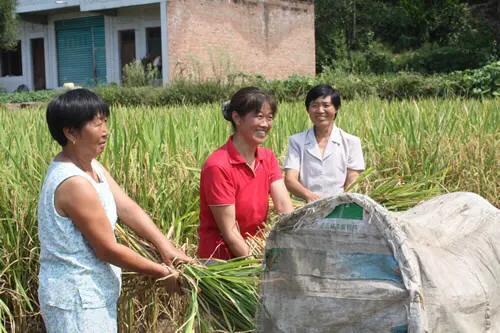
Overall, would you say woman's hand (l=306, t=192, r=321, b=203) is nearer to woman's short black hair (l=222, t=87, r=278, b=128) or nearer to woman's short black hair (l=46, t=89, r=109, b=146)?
woman's short black hair (l=222, t=87, r=278, b=128)

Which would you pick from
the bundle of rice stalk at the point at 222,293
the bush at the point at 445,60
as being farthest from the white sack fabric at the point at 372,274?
the bush at the point at 445,60

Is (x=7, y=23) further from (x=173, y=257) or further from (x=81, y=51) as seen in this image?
(x=173, y=257)

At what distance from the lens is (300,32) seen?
67.9 feet

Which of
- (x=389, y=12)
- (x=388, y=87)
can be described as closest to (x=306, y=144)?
(x=388, y=87)

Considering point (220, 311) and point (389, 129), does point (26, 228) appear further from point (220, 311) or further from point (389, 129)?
point (389, 129)

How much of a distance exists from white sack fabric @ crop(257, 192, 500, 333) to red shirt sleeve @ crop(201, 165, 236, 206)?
0.41m

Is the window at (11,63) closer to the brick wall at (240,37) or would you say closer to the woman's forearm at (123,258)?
the brick wall at (240,37)

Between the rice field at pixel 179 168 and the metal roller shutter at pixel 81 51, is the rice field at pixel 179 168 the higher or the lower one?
the lower one

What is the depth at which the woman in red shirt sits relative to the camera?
237cm

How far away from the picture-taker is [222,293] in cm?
221

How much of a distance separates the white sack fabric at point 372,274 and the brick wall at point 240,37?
13541mm

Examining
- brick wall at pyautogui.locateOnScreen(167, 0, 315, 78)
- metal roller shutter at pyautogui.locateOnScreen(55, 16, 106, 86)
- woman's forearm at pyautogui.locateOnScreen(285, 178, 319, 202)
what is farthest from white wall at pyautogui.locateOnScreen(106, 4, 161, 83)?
woman's forearm at pyautogui.locateOnScreen(285, 178, 319, 202)

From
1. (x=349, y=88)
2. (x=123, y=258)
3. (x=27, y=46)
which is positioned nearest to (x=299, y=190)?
(x=123, y=258)

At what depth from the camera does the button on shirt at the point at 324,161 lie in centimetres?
323
